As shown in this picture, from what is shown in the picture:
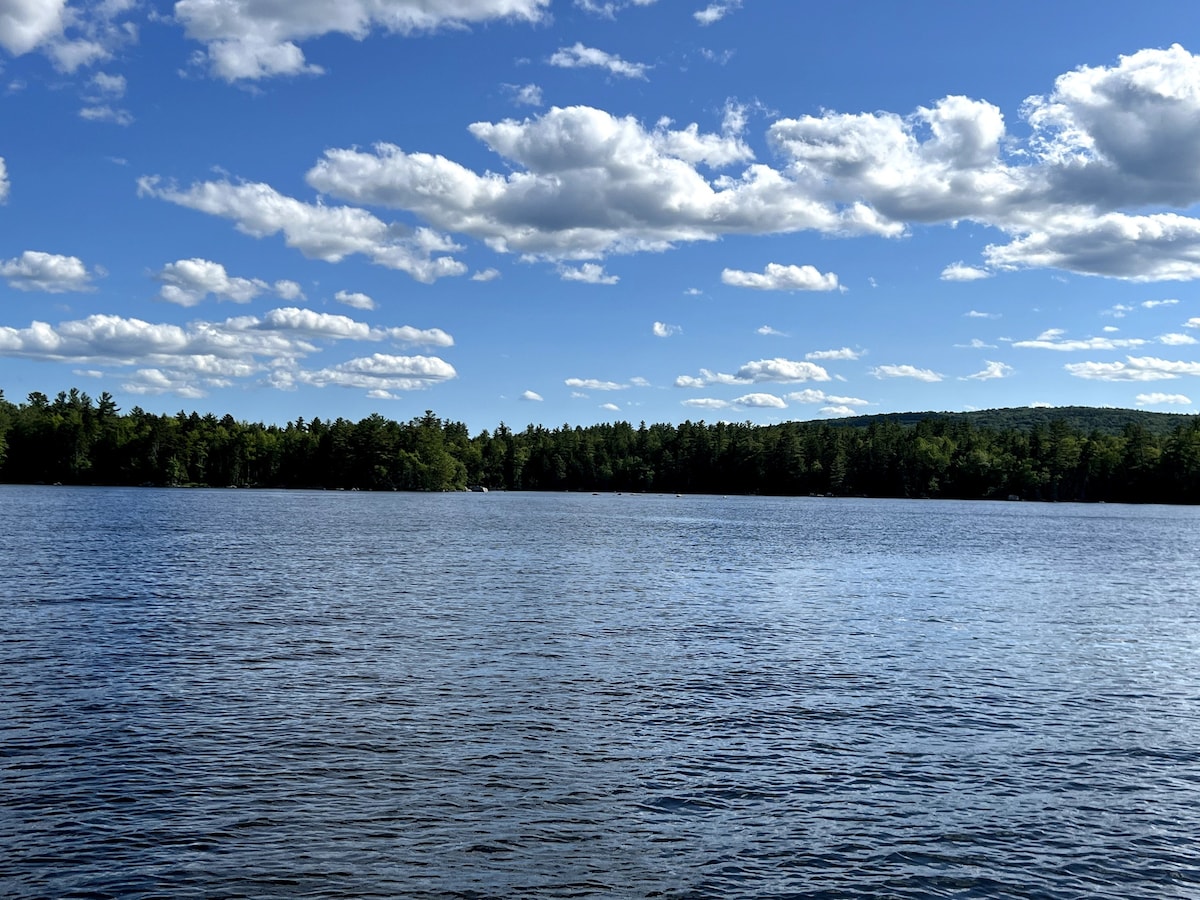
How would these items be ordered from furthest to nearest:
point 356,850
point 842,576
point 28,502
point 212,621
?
1. point 28,502
2. point 842,576
3. point 212,621
4. point 356,850

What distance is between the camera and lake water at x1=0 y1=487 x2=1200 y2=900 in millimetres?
18016

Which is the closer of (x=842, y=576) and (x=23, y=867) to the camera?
(x=23, y=867)

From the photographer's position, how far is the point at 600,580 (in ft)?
210

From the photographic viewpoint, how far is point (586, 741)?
84.6 ft

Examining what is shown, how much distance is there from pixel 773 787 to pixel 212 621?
29598mm

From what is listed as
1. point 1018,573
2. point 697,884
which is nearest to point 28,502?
point 1018,573

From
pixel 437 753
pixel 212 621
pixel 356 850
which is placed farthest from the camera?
pixel 212 621

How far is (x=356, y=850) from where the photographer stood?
60.3 ft

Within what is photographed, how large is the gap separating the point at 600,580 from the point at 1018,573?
33.2 m

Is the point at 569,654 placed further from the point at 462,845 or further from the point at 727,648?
Result: the point at 462,845

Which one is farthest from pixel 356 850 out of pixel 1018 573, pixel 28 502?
pixel 28 502

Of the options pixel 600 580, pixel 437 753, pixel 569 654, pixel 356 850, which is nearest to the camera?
pixel 356 850

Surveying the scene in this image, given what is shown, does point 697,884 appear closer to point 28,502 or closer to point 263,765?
point 263,765

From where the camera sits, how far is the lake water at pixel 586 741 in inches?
709
